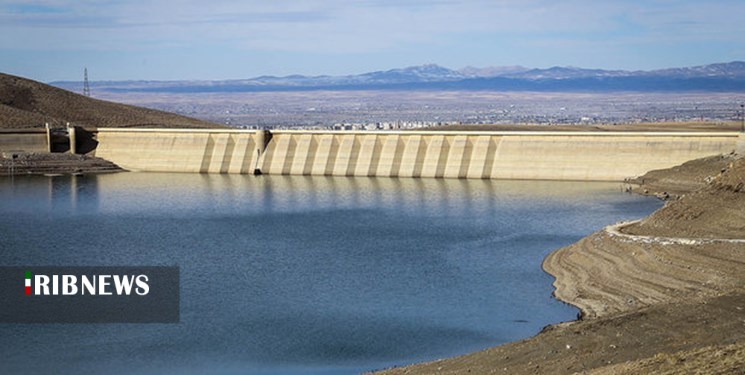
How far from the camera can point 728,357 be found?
20.7m

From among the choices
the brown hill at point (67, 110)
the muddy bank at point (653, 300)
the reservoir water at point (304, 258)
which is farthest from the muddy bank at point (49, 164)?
the muddy bank at point (653, 300)

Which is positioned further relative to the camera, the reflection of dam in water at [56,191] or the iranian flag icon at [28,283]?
the reflection of dam in water at [56,191]

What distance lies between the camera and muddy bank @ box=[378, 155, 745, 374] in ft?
78.6

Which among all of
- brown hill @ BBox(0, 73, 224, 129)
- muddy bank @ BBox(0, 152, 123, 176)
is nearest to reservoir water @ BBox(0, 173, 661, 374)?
muddy bank @ BBox(0, 152, 123, 176)

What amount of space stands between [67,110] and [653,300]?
242ft

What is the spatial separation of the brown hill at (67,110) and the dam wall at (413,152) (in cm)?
1329

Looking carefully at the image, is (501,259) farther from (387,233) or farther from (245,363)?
(245,363)

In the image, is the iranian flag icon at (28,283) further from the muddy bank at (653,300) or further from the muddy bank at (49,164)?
the muddy bank at (49,164)

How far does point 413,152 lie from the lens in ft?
241

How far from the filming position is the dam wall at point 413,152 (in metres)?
68.0

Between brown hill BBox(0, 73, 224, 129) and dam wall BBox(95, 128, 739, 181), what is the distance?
1329cm

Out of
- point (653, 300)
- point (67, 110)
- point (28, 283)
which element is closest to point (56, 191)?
point (28, 283)

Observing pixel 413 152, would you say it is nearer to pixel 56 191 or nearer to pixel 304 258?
pixel 56 191

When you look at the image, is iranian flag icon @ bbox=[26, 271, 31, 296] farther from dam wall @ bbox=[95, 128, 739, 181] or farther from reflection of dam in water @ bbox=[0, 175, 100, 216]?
dam wall @ bbox=[95, 128, 739, 181]
